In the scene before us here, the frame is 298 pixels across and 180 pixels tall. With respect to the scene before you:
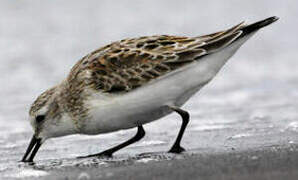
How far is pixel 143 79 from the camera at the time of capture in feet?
21.6

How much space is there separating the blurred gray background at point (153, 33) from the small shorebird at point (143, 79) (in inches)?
34.3

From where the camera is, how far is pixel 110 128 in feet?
22.1

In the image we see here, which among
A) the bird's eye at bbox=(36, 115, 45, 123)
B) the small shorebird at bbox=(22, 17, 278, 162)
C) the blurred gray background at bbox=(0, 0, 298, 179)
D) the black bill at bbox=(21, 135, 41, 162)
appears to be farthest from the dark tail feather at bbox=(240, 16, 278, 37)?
the black bill at bbox=(21, 135, 41, 162)

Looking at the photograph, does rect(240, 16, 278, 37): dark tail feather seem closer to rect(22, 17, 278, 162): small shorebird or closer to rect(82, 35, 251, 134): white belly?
rect(22, 17, 278, 162): small shorebird

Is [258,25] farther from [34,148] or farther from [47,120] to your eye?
[34,148]

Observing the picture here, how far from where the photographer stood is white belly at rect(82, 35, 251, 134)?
21.5ft

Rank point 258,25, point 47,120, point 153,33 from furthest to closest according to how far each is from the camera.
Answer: point 153,33
point 47,120
point 258,25

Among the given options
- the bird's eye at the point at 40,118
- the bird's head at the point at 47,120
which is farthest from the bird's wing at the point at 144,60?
the bird's eye at the point at 40,118

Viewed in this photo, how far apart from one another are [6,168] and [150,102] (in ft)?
4.96

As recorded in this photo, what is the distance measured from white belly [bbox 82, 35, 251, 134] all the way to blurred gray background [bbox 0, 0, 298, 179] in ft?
2.99

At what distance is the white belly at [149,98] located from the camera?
21.5 ft

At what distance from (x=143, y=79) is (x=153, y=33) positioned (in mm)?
9962

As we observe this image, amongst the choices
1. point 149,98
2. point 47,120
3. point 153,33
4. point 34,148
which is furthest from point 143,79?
point 153,33

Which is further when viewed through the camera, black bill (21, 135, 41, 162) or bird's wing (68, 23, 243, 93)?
black bill (21, 135, 41, 162)
